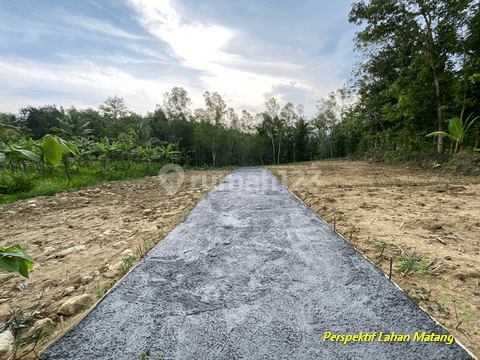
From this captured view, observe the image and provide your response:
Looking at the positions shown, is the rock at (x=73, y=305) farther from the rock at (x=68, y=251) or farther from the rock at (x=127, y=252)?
the rock at (x=68, y=251)

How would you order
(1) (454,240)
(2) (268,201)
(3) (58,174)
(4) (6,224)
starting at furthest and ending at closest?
(3) (58,174)
(2) (268,201)
(4) (6,224)
(1) (454,240)

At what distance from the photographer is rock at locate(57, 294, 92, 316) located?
1068mm

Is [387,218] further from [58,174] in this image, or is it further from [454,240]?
[58,174]

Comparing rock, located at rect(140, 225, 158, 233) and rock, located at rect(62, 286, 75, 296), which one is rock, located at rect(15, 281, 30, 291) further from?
rock, located at rect(140, 225, 158, 233)

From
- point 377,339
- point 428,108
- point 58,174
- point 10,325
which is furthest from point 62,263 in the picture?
point 428,108

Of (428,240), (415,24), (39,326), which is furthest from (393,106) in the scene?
(39,326)

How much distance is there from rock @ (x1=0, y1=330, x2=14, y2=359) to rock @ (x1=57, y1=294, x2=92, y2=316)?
173 mm

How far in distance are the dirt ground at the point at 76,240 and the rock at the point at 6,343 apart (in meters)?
0.05

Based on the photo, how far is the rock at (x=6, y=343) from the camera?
2.76ft

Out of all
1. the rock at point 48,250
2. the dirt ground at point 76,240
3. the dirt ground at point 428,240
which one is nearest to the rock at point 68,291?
the dirt ground at point 76,240

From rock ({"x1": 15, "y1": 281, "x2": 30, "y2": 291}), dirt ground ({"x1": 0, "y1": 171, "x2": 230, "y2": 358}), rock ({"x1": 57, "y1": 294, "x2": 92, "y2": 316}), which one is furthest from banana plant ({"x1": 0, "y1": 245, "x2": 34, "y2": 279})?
rock ({"x1": 15, "y1": 281, "x2": 30, "y2": 291})

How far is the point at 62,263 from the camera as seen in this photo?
1562 millimetres

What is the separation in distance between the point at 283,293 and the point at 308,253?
509 millimetres

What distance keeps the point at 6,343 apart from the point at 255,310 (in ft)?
3.54
